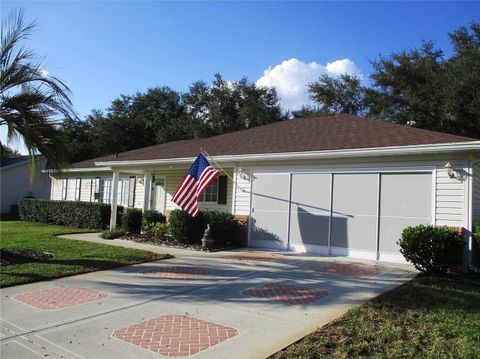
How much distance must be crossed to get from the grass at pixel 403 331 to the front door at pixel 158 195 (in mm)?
13071

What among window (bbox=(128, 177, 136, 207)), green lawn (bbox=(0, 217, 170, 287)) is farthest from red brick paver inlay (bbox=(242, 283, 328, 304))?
window (bbox=(128, 177, 136, 207))

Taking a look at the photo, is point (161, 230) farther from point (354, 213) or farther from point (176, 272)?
point (354, 213)

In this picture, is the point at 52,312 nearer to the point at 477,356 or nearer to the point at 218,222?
the point at 477,356

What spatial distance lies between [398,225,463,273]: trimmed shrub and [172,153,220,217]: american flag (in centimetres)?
583

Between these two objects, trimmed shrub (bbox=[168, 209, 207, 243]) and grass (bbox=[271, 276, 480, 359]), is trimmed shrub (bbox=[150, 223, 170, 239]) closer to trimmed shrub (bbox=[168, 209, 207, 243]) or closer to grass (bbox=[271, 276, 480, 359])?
trimmed shrub (bbox=[168, 209, 207, 243])

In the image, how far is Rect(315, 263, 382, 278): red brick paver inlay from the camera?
924 centimetres

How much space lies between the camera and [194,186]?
12805 millimetres

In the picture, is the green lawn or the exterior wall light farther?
the exterior wall light

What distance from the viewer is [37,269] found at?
8781 millimetres

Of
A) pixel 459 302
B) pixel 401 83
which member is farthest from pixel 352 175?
pixel 401 83

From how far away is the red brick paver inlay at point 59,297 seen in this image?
21.0 feet

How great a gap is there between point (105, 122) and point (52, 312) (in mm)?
39174

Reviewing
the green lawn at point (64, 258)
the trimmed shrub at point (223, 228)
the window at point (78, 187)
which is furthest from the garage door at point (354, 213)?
the window at point (78, 187)

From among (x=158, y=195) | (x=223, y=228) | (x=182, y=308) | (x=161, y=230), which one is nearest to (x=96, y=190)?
(x=158, y=195)
